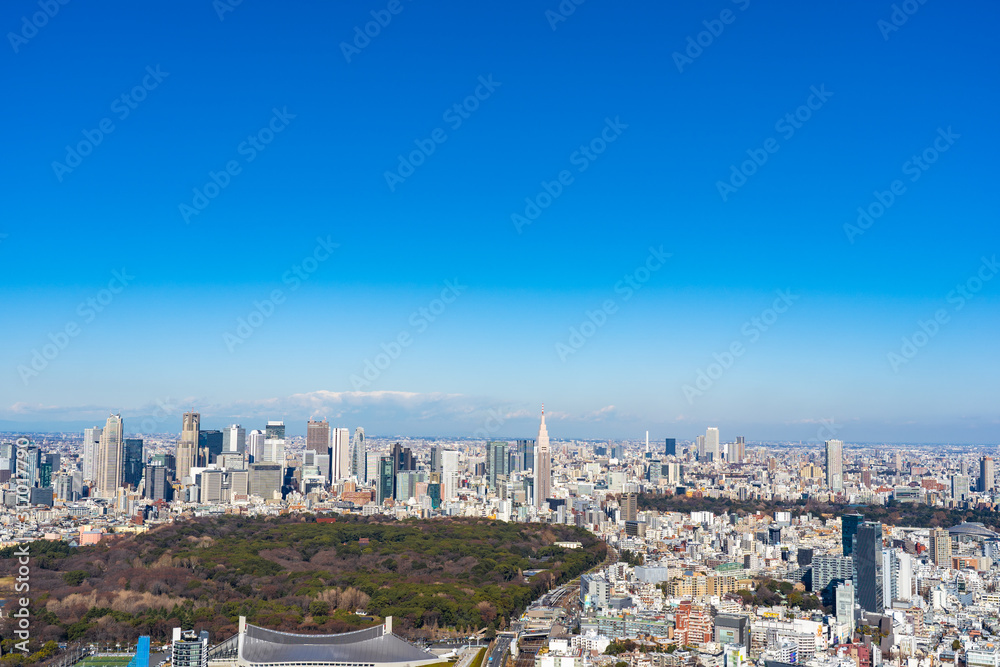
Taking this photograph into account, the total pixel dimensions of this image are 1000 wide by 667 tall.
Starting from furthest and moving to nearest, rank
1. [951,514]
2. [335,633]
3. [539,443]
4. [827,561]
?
[539,443] < [951,514] < [827,561] < [335,633]

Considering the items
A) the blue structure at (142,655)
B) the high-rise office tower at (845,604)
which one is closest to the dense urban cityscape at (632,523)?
the high-rise office tower at (845,604)

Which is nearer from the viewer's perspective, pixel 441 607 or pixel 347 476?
pixel 441 607

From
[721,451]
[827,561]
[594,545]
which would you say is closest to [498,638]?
[827,561]

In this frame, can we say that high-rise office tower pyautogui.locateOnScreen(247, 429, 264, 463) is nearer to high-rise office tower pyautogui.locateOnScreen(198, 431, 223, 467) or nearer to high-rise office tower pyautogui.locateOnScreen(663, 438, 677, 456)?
high-rise office tower pyautogui.locateOnScreen(198, 431, 223, 467)

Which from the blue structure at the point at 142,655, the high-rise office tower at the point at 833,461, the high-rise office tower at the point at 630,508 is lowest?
the high-rise office tower at the point at 630,508

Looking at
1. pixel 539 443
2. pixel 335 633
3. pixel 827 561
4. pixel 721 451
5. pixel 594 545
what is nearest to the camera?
pixel 335 633

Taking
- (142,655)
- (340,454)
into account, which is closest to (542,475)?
(340,454)

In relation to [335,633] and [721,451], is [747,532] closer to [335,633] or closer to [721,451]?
[335,633]

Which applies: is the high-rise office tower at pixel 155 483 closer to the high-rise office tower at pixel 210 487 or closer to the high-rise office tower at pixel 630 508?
the high-rise office tower at pixel 210 487
